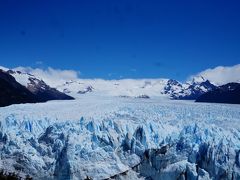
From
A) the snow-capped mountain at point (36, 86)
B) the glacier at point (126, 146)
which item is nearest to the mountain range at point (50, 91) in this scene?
the snow-capped mountain at point (36, 86)

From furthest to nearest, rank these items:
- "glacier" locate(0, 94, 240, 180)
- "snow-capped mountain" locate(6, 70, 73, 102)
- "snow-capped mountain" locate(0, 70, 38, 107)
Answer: "snow-capped mountain" locate(6, 70, 73, 102) < "snow-capped mountain" locate(0, 70, 38, 107) < "glacier" locate(0, 94, 240, 180)

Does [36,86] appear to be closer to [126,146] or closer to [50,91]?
[50,91]

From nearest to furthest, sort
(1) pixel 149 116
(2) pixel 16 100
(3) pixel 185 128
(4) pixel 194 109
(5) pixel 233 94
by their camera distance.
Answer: (3) pixel 185 128
(1) pixel 149 116
(4) pixel 194 109
(2) pixel 16 100
(5) pixel 233 94

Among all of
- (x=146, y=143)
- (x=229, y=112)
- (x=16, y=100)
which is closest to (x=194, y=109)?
(x=229, y=112)

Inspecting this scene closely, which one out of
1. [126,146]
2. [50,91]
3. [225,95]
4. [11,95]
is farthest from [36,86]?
[126,146]

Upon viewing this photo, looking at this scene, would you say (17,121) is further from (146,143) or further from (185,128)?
(185,128)

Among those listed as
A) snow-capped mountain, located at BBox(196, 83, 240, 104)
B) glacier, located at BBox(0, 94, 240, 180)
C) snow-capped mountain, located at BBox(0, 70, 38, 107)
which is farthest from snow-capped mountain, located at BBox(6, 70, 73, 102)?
glacier, located at BBox(0, 94, 240, 180)

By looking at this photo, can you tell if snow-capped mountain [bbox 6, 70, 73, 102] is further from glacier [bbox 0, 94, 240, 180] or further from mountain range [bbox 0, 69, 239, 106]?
glacier [bbox 0, 94, 240, 180]

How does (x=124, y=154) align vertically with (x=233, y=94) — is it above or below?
below
